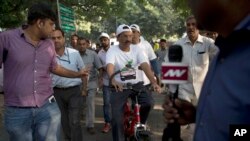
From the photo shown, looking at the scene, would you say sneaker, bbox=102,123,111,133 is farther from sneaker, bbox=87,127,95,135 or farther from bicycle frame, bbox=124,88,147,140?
bicycle frame, bbox=124,88,147,140

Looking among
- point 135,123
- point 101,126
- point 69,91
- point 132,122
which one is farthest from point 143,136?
point 101,126

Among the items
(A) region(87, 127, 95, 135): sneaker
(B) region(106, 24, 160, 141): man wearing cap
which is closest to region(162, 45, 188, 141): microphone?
(B) region(106, 24, 160, 141): man wearing cap

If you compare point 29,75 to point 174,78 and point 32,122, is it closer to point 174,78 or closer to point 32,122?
point 32,122

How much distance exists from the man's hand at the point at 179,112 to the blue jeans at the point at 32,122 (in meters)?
2.35

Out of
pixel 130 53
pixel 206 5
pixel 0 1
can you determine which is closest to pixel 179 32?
pixel 0 1

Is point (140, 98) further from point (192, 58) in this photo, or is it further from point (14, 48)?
point (14, 48)

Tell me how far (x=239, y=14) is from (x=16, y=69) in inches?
115

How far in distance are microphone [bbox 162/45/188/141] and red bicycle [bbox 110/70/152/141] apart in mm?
3490

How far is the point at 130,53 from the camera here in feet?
20.8

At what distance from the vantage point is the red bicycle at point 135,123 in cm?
616

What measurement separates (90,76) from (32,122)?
464 cm

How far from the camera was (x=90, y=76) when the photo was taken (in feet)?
29.6

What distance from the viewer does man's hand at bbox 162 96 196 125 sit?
7.32 feet

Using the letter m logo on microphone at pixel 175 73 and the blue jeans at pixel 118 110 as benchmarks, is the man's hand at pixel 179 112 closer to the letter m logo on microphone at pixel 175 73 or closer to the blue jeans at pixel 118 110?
the letter m logo on microphone at pixel 175 73
